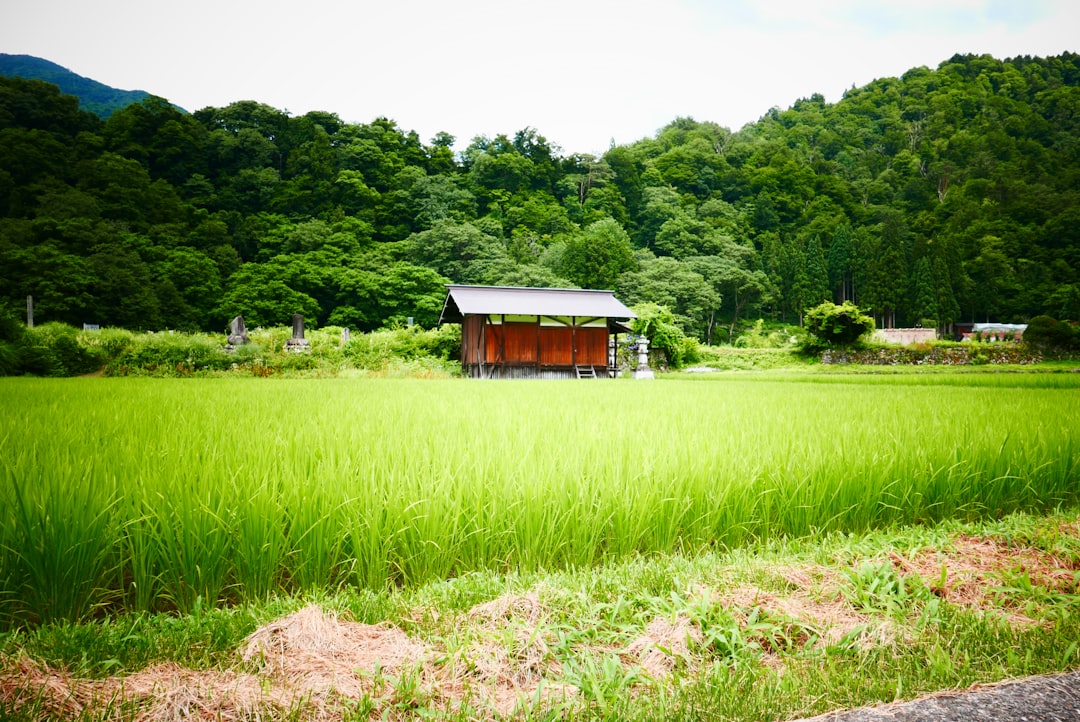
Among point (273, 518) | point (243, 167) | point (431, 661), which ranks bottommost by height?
point (431, 661)

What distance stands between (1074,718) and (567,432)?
2702mm

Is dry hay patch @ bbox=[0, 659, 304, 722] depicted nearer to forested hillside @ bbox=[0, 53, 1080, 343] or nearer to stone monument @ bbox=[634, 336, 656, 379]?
stone monument @ bbox=[634, 336, 656, 379]

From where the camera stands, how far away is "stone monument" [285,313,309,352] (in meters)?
17.0

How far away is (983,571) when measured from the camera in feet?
6.40

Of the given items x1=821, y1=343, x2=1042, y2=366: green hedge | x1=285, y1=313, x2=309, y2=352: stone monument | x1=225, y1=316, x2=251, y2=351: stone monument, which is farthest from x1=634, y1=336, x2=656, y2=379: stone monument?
x1=821, y1=343, x2=1042, y2=366: green hedge

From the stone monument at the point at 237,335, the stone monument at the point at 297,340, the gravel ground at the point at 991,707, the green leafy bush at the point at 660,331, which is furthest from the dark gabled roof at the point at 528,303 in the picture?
the gravel ground at the point at 991,707

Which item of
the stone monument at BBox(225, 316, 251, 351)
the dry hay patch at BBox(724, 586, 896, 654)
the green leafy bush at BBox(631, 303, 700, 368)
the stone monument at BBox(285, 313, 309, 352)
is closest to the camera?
the dry hay patch at BBox(724, 586, 896, 654)

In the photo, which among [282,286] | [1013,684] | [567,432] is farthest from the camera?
[282,286]

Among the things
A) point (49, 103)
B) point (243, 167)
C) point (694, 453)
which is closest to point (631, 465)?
point (694, 453)

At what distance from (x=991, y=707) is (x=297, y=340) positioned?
19071mm

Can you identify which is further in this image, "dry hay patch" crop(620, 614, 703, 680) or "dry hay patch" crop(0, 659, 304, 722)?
"dry hay patch" crop(620, 614, 703, 680)

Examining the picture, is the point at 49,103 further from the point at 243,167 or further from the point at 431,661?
the point at 431,661

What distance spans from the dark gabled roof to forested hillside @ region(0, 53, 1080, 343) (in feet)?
48.6

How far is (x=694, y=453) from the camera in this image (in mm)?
2887
